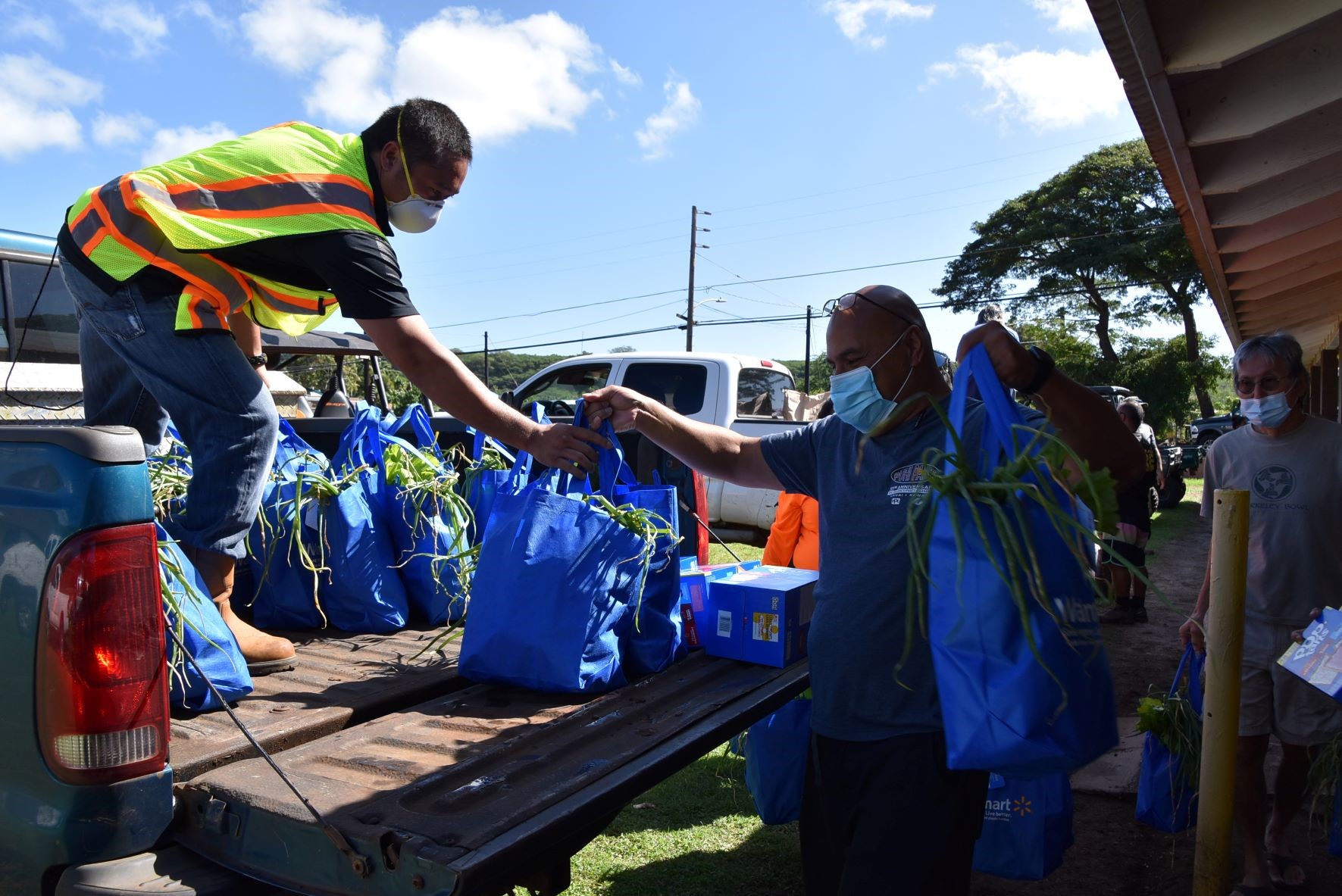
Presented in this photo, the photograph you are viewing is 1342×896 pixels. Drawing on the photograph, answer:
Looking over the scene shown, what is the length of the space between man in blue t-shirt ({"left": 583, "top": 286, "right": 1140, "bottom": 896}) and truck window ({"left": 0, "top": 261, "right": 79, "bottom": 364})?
210 inches

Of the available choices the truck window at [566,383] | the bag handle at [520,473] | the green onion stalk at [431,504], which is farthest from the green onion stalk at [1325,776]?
the truck window at [566,383]

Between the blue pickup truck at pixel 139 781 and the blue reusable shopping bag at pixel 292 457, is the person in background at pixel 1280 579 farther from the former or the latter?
the blue reusable shopping bag at pixel 292 457

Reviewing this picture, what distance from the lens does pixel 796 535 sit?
4609 mm

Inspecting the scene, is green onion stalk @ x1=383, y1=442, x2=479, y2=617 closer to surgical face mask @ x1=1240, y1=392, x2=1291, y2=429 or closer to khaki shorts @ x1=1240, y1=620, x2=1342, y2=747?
khaki shorts @ x1=1240, y1=620, x2=1342, y2=747

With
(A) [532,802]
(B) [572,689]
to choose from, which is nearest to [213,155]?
(B) [572,689]

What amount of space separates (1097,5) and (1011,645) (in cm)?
226

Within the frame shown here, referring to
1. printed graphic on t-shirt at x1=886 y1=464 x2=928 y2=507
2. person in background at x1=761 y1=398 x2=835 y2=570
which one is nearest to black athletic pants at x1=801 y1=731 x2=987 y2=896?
printed graphic on t-shirt at x1=886 y1=464 x2=928 y2=507

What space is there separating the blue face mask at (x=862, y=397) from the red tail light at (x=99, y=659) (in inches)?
58.7

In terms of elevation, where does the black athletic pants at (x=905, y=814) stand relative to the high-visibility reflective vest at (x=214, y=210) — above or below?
below

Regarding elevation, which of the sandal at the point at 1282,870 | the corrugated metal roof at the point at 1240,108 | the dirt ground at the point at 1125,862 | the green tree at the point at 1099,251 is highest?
the green tree at the point at 1099,251

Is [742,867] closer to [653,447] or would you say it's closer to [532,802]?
[653,447]

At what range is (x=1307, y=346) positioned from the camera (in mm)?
14516

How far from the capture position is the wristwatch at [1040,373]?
6.52ft

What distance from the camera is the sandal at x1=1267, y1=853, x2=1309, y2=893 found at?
3389 mm
